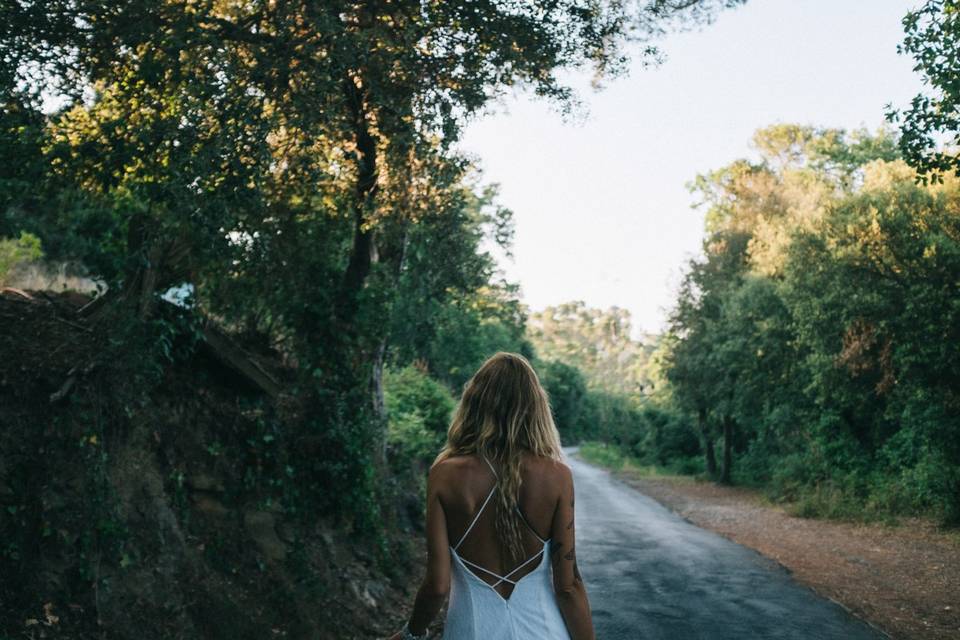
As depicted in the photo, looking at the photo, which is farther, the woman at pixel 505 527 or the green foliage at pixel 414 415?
the green foliage at pixel 414 415

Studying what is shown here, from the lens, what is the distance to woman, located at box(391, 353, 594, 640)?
10.3 feet

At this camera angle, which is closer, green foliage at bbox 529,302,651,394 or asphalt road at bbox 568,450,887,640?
asphalt road at bbox 568,450,887,640

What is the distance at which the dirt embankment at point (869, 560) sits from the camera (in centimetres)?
986

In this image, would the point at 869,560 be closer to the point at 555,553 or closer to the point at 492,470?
the point at 555,553

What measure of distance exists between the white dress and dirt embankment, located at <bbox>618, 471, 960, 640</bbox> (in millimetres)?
7098

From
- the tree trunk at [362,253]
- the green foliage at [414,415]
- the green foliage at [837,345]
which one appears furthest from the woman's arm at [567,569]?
the green foliage at [837,345]

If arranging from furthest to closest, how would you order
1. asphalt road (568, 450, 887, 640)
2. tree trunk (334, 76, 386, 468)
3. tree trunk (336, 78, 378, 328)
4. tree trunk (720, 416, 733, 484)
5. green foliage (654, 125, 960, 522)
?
tree trunk (720, 416, 733, 484), green foliage (654, 125, 960, 522), tree trunk (334, 76, 386, 468), tree trunk (336, 78, 378, 328), asphalt road (568, 450, 887, 640)

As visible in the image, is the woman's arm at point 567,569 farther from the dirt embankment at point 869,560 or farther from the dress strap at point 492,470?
the dirt embankment at point 869,560

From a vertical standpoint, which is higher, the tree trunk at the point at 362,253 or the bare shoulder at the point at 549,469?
the tree trunk at the point at 362,253

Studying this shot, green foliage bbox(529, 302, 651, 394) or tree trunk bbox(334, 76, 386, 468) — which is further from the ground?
green foliage bbox(529, 302, 651, 394)

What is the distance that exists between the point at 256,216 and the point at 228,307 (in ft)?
5.28

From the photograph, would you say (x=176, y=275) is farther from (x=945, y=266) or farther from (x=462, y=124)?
(x=945, y=266)

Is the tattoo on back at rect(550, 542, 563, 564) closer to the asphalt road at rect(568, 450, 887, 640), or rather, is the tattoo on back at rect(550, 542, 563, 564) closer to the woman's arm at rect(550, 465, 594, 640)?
the woman's arm at rect(550, 465, 594, 640)

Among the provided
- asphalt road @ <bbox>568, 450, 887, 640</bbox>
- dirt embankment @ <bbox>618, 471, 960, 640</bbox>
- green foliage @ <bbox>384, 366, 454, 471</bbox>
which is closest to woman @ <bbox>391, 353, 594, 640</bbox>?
asphalt road @ <bbox>568, 450, 887, 640</bbox>
